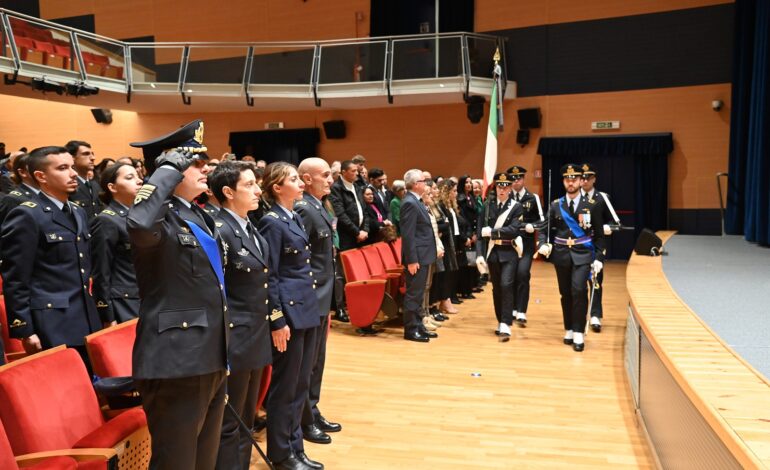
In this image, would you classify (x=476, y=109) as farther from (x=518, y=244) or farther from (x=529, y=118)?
(x=518, y=244)

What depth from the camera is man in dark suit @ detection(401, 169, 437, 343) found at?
18.5ft

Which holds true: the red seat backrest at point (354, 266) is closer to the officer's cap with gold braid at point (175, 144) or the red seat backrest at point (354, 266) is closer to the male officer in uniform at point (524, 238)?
the male officer in uniform at point (524, 238)

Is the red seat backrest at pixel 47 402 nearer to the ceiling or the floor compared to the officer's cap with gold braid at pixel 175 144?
nearer to the floor

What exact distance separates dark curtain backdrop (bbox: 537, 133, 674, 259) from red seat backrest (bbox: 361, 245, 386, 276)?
231 inches

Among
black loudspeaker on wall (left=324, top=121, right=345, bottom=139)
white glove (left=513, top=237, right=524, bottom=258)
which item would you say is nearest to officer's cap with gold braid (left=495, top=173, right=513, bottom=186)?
white glove (left=513, top=237, right=524, bottom=258)

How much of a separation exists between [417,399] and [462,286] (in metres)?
3.88

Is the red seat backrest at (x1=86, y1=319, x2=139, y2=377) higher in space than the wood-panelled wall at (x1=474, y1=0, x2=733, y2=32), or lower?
lower

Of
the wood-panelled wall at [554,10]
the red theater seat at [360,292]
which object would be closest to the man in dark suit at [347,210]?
the red theater seat at [360,292]

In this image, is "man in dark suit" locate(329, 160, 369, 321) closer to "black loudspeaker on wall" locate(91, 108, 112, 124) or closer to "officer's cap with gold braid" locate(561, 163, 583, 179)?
"officer's cap with gold braid" locate(561, 163, 583, 179)

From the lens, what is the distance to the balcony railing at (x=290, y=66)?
411 inches

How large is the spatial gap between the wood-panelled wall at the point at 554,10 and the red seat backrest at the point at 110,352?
10.4m

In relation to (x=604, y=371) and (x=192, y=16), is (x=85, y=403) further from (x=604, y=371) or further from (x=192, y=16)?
(x=192, y=16)

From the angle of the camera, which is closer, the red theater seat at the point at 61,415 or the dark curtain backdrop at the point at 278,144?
the red theater seat at the point at 61,415

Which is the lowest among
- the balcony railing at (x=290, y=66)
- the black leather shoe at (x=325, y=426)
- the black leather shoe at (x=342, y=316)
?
the black leather shoe at (x=342, y=316)
